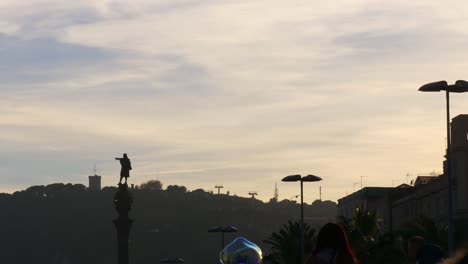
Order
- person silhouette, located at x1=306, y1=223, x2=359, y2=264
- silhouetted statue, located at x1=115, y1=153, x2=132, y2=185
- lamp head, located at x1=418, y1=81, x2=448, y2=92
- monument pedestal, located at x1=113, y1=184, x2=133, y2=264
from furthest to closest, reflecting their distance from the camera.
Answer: silhouetted statue, located at x1=115, y1=153, x2=132, y2=185
monument pedestal, located at x1=113, y1=184, x2=133, y2=264
lamp head, located at x1=418, y1=81, x2=448, y2=92
person silhouette, located at x1=306, y1=223, x2=359, y2=264

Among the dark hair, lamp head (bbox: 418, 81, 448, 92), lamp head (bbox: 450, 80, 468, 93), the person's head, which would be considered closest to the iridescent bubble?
the dark hair

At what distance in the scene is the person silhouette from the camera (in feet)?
47.7

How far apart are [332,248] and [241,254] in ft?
3.81

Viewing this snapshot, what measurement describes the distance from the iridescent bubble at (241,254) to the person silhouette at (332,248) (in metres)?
0.92

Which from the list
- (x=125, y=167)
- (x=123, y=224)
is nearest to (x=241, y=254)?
(x=123, y=224)

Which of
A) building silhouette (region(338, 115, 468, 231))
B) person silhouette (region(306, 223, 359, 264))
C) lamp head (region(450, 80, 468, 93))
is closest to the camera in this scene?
person silhouette (region(306, 223, 359, 264))

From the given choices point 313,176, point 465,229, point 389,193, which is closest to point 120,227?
point 313,176

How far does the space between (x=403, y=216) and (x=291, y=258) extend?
3504 cm

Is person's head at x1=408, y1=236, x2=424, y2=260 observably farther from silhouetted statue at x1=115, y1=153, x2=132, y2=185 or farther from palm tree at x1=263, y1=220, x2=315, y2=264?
palm tree at x1=263, y1=220, x2=315, y2=264

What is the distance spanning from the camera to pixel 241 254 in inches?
611

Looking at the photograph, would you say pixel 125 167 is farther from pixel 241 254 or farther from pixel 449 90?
pixel 241 254

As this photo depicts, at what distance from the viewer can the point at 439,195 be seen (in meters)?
106

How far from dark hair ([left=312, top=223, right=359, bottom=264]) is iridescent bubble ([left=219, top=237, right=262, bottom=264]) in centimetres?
92

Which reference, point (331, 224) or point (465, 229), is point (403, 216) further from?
point (331, 224)
